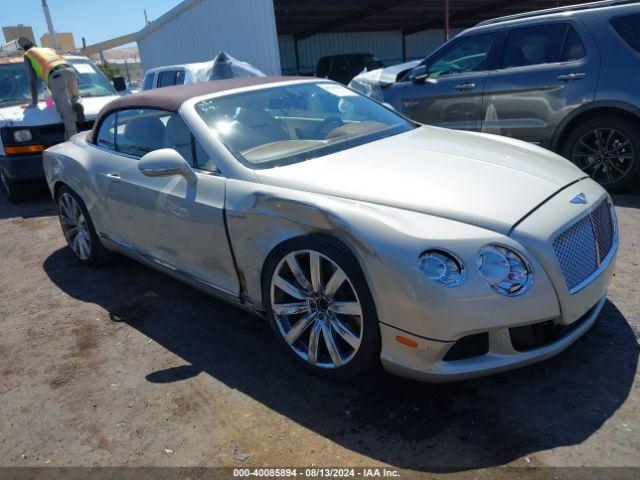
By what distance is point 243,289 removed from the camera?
10.0 feet

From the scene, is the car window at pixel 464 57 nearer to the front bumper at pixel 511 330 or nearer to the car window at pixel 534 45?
the car window at pixel 534 45

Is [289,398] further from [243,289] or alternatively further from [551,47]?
[551,47]

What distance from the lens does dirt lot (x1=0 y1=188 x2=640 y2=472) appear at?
2.27m

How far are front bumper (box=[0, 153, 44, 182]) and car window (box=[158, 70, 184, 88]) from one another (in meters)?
3.24

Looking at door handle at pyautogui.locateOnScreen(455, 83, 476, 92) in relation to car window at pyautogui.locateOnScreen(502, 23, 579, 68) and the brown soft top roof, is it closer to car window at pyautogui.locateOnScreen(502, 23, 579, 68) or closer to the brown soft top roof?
car window at pyautogui.locateOnScreen(502, 23, 579, 68)

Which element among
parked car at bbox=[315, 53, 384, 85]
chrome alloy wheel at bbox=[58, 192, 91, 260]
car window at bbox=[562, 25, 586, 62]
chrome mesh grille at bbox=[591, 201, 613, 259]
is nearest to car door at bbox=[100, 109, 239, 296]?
chrome alloy wheel at bbox=[58, 192, 91, 260]

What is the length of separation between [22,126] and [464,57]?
5599 millimetres

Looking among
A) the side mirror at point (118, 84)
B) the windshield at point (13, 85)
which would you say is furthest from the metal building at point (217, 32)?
the windshield at point (13, 85)

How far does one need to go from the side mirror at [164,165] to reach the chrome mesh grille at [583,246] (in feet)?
6.60

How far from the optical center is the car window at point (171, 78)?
9.59 metres

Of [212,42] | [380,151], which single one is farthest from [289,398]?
[212,42]

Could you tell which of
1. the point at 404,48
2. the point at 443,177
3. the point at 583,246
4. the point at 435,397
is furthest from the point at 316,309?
the point at 404,48

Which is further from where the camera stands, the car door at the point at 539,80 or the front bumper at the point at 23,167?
the front bumper at the point at 23,167

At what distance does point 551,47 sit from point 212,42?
10.2 m
